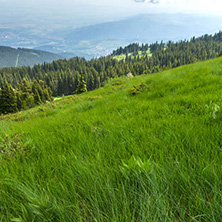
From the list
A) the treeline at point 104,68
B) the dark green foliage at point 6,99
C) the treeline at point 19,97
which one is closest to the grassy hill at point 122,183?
the treeline at point 19,97

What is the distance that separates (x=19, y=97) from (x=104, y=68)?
401 feet

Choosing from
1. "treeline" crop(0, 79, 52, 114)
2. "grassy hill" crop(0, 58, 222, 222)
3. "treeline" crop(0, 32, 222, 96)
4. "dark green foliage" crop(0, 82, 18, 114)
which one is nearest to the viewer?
"grassy hill" crop(0, 58, 222, 222)

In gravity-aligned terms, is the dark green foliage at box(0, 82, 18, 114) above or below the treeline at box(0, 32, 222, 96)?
below

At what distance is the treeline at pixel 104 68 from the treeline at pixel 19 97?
44100 mm

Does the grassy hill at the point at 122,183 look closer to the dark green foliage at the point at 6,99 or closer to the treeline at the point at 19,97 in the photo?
the treeline at the point at 19,97

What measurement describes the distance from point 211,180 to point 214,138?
0.81 m

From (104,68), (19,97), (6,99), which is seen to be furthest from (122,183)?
(104,68)

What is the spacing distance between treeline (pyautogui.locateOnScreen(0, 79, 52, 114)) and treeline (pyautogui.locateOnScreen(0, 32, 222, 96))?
44100mm

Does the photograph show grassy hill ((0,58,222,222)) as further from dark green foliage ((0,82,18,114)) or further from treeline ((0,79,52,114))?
dark green foliage ((0,82,18,114))

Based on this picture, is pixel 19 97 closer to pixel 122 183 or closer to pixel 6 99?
pixel 6 99

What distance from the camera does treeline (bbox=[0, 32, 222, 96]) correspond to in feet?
444

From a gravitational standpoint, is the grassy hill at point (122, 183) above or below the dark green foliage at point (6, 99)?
above

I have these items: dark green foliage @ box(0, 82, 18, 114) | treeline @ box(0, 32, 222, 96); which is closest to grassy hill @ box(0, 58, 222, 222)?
dark green foliage @ box(0, 82, 18, 114)

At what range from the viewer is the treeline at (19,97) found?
2446 inches
